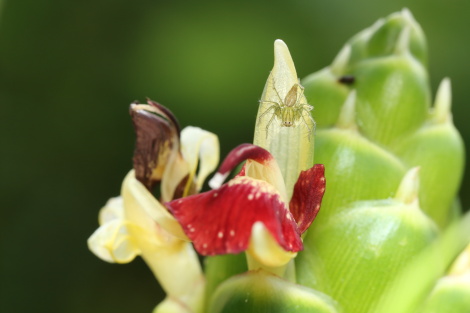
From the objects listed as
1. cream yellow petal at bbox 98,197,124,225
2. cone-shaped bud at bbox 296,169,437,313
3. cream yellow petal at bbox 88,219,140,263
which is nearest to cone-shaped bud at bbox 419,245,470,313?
cone-shaped bud at bbox 296,169,437,313

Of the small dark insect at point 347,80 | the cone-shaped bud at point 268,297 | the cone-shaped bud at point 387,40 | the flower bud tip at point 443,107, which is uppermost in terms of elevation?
the cone-shaped bud at point 387,40

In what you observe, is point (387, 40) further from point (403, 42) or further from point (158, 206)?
point (158, 206)

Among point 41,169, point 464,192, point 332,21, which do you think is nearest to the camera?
point 464,192

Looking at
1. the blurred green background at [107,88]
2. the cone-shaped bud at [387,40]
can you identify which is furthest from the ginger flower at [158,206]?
the blurred green background at [107,88]

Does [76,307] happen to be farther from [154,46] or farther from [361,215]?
[361,215]

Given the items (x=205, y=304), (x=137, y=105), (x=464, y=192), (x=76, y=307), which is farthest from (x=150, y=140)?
(x=76, y=307)

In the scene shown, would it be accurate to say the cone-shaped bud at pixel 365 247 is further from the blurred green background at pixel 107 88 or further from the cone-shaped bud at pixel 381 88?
the blurred green background at pixel 107 88
